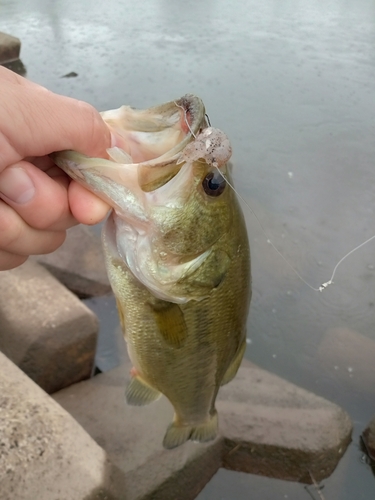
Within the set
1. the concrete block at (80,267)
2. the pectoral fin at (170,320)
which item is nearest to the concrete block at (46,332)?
the concrete block at (80,267)

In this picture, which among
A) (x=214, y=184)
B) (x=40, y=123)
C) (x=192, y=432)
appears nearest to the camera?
(x=40, y=123)

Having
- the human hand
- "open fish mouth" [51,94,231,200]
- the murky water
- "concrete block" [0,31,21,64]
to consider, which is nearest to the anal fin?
the human hand

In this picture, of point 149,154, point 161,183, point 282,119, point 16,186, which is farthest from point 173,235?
point 282,119

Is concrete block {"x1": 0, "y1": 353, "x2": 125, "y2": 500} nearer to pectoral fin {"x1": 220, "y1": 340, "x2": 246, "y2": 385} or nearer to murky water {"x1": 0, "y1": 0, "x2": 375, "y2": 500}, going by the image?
pectoral fin {"x1": 220, "y1": 340, "x2": 246, "y2": 385}

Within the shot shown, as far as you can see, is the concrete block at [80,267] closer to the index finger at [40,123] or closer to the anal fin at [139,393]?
the anal fin at [139,393]

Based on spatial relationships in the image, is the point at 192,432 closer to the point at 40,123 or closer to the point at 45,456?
the point at 45,456

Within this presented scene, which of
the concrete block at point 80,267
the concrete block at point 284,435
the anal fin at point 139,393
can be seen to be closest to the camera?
the anal fin at point 139,393
